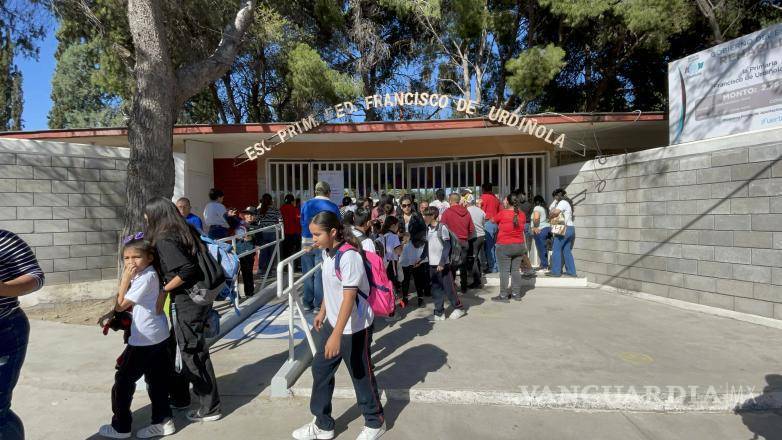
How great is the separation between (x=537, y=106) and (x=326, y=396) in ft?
48.1

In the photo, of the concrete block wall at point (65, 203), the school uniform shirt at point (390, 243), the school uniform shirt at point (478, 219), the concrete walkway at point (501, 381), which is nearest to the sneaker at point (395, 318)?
the concrete walkway at point (501, 381)

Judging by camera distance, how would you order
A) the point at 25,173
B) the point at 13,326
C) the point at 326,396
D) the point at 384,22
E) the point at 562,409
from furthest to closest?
the point at 384,22 < the point at 25,173 < the point at 562,409 < the point at 326,396 < the point at 13,326

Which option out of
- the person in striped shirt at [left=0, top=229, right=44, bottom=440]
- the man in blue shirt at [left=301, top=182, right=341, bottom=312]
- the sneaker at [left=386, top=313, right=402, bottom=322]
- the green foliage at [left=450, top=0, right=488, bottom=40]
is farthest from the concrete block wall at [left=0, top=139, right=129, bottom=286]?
the green foliage at [left=450, top=0, right=488, bottom=40]

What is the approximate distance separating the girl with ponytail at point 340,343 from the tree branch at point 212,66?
479 centimetres

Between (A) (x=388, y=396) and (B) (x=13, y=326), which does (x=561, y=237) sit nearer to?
(A) (x=388, y=396)

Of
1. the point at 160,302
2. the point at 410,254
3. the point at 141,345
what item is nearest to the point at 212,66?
the point at 410,254

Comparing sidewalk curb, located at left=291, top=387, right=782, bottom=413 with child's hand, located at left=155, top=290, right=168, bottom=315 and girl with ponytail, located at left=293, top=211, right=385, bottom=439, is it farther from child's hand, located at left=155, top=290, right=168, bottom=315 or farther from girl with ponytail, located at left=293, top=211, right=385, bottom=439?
child's hand, located at left=155, top=290, right=168, bottom=315

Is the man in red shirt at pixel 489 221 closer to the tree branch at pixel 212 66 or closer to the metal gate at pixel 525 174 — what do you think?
the metal gate at pixel 525 174

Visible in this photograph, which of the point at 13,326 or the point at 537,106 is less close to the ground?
the point at 537,106

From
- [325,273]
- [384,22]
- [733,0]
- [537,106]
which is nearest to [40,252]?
[325,273]

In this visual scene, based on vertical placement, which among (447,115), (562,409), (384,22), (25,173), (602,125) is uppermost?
(384,22)

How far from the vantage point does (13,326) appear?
2.46 m

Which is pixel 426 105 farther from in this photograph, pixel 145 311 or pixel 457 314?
pixel 145 311

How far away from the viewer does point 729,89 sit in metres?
6.19
